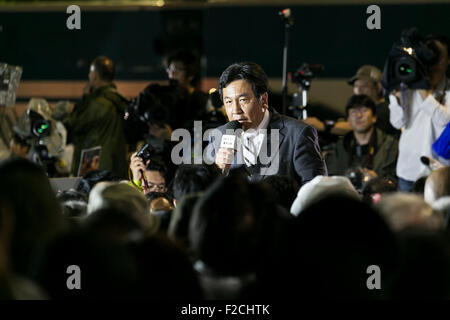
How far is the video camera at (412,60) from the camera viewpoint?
5.69m

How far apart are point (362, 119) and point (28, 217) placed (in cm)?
478

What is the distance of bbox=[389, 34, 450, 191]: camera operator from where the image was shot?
→ 5.79m

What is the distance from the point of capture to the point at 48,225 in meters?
2.37

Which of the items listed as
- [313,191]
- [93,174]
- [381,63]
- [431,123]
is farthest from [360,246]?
[381,63]

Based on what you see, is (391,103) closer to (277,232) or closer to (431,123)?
(431,123)

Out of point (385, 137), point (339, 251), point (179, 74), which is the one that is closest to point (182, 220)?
point (339, 251)

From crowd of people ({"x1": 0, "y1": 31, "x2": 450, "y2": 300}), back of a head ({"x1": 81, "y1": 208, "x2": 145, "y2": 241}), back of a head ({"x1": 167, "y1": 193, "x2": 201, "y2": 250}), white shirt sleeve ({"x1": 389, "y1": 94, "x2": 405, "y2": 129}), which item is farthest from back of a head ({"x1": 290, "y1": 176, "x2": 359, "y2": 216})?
white shirt sleeve ({"x1": 389, "y1": 94, "x2": 405, "y2": 129})

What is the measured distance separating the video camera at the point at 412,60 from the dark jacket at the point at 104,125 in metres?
2.53

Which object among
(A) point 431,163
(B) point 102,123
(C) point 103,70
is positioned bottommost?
(A) point 431,163

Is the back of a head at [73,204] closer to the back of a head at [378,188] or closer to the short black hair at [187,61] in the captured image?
the back of a head at [378,188]

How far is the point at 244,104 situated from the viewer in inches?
178

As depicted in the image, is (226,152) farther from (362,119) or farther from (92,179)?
(362,119)

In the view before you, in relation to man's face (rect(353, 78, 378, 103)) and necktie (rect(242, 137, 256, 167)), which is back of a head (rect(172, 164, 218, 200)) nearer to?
necktie (rect(242, 137, 256, 167))
